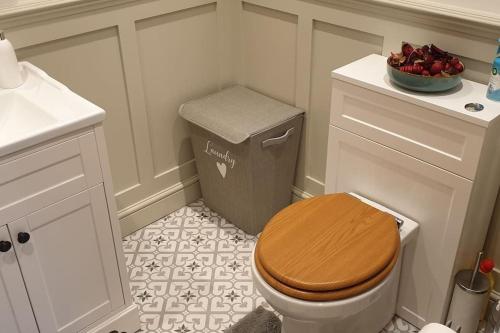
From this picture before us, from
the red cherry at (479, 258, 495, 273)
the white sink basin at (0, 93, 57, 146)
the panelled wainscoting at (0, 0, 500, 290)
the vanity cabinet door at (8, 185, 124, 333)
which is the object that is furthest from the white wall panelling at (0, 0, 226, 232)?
the red cherry at (479, 258, 495, 273)

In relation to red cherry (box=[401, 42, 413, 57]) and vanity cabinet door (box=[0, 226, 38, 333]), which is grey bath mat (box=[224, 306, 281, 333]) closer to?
vanity cabinet door (box=[0, 226, 38, 333])

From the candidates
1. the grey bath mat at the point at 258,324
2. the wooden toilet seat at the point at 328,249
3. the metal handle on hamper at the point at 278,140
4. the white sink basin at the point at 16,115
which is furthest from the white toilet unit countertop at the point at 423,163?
the white sink basin at the point at 16,115

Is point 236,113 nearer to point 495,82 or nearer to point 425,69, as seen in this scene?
point 425,69

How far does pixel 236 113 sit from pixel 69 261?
86 centimetres

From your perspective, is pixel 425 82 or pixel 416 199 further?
pixel 416 199

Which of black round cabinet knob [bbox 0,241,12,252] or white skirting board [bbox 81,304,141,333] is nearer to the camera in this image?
black round cabinet knob [bbox 0,241,12,252]

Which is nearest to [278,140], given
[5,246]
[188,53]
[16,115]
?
[188,53]

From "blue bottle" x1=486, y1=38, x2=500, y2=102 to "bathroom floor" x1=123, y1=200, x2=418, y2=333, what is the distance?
0.83m

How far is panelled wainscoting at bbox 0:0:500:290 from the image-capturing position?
1637mm

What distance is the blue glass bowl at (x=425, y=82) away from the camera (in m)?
1.44

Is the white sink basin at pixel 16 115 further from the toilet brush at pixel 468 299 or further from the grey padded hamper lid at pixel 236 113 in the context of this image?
the toilet brush at pixel 468 299

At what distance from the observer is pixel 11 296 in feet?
4.63

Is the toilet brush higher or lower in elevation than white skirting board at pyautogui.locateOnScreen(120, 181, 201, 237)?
higher

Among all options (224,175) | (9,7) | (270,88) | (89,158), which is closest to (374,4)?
(270,88)
